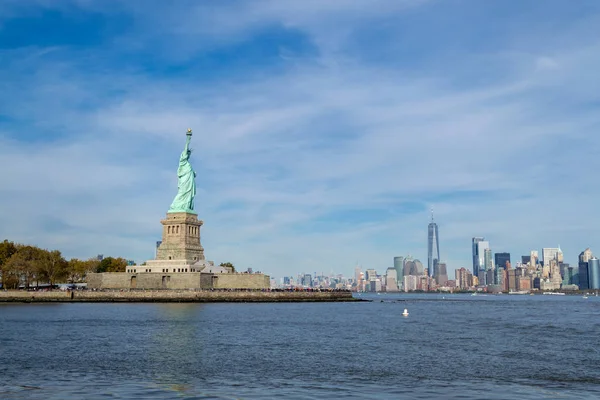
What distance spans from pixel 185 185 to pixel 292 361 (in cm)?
9188

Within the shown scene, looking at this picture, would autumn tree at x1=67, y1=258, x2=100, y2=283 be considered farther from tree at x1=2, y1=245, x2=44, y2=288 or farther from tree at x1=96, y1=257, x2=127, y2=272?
tree at x1=2, y1=245, x2=44, y2=288

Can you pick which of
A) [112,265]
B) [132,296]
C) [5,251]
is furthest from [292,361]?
[112,265]

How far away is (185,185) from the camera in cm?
12538

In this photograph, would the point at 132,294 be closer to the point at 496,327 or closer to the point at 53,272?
the point at 53,272

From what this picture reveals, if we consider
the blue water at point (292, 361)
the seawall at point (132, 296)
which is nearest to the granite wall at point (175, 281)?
the seawall at point (132, 296)

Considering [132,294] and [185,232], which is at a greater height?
[185,232]

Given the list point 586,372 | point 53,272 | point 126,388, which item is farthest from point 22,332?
point 53,272

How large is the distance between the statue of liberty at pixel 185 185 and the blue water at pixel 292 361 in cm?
6233

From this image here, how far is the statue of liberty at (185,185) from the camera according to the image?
124 meters

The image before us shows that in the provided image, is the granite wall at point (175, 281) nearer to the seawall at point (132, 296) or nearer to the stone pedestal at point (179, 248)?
the stone pedestal at point (179, 248)

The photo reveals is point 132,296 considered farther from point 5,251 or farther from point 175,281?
point 5,251

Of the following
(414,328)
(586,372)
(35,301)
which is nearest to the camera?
(586,372)

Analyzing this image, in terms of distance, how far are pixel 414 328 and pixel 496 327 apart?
8329mm

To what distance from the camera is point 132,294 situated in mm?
109438
